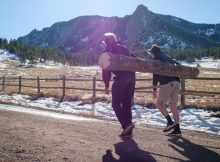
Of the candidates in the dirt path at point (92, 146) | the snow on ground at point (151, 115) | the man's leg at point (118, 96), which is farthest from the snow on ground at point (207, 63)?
the man's leg at point (118, 96)

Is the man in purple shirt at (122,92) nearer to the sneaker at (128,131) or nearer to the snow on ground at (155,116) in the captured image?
the sneaker at (128,131)

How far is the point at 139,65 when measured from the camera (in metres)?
8.30

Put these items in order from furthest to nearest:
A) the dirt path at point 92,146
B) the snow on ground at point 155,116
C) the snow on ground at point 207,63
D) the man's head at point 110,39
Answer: the snow on ground at point 207,63 → the snow on ground at point 155,116 → the man's head at point 110,39 → the dirt path at point 92,146

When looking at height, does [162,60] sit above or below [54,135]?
above

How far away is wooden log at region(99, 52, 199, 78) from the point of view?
7633 millimetres

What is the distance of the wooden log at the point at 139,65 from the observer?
763 centimetres

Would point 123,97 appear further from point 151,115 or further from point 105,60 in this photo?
point 151,115

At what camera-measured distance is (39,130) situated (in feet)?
27.9

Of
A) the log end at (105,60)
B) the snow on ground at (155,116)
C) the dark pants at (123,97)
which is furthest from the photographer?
the snow on ground at (155,116)

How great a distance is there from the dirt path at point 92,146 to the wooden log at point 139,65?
156 cm

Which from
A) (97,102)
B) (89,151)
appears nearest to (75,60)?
(97,102)

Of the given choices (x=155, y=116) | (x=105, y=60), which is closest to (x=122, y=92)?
(x=105, y=60)

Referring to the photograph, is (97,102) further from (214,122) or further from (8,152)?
(8,152)

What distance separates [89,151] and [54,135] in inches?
66.4
